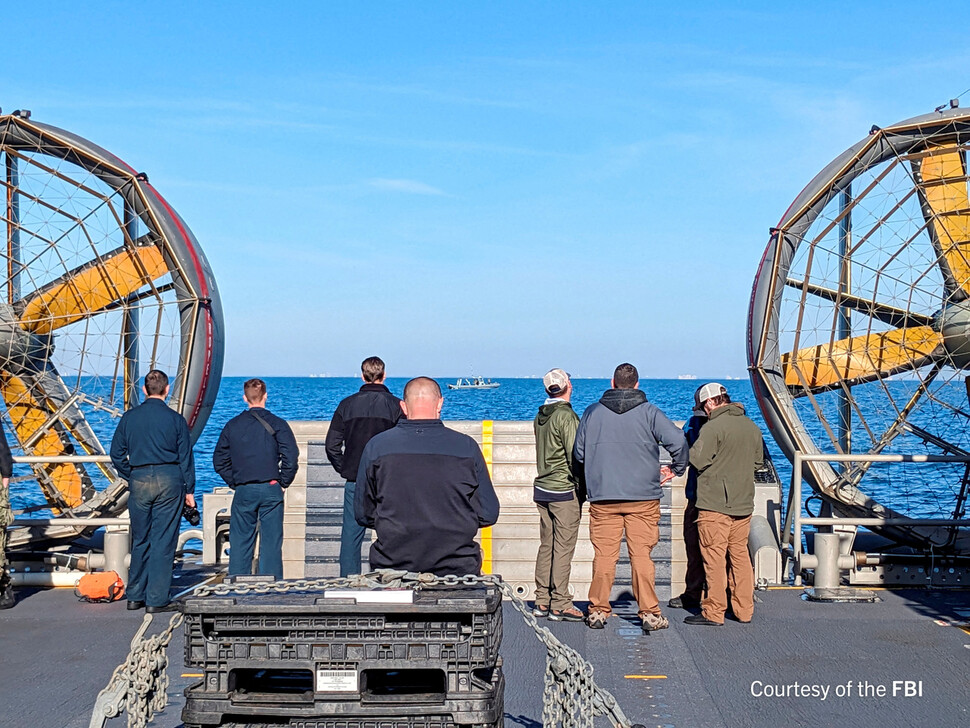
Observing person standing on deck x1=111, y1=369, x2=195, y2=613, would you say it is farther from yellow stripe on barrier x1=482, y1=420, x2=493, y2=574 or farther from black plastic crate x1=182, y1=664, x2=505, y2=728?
black plastic crate x1=182, y1=664, x2=505, y2=728

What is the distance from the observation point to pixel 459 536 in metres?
4.90

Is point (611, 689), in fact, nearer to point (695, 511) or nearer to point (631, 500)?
point (631, 500)

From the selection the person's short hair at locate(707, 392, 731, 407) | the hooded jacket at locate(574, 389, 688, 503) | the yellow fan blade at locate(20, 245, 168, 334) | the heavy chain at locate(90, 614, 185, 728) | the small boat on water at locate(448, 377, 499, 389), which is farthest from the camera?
the small boat on water at locate(448, 377, 499, 389)

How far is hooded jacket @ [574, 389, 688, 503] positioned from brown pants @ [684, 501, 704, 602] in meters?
0.91

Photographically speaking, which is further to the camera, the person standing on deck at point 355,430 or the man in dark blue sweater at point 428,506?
the person standing on deck at point 355,430

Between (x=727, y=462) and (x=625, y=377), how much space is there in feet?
3.28

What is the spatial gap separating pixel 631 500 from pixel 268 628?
13.2 feet

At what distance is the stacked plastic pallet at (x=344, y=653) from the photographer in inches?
161

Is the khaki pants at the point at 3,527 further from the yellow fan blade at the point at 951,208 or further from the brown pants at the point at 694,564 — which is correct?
the yellow fan blade at the point at 951,208

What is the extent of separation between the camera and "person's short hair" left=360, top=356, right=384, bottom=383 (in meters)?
8.02

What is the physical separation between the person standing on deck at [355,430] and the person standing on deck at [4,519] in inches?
104

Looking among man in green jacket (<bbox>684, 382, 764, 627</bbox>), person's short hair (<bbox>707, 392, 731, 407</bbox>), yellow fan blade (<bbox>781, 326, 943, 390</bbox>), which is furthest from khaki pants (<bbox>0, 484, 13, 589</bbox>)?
yellow fan blade (<bbox>781, 326, 943, 390</bbox>)

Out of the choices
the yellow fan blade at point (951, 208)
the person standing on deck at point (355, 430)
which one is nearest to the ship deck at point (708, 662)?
the person standing on deck at point (355, 430)

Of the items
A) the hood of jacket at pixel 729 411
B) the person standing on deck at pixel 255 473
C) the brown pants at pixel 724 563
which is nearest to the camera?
the brown pants at pixel 724 563
